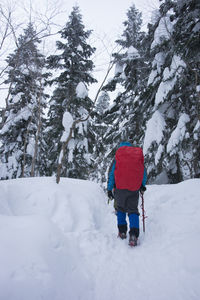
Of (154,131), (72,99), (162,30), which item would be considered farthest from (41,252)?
(72,99)

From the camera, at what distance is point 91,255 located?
9.80 ft

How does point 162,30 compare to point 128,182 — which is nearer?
point 128,182

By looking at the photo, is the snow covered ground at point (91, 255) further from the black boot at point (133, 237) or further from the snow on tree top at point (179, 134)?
the snow on tree top at point (179, 134)

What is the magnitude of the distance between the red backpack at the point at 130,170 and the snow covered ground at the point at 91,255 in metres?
1.18

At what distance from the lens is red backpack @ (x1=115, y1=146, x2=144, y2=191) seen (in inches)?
142

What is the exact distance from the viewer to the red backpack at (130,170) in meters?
3.62

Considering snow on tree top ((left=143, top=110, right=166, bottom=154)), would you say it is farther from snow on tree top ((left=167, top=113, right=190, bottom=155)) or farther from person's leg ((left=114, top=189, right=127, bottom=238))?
person's leg ((left=114, top=189, right=127, bottom=238))

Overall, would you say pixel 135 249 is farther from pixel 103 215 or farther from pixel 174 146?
pixel 174 146

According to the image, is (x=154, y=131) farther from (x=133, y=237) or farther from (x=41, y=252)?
(x=41, y=252)

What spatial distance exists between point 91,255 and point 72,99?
964 centimetres

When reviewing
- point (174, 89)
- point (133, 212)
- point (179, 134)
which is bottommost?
point (133, 212)

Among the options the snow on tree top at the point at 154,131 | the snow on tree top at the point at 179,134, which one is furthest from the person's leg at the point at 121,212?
the snow on tree top at the point at 154,131

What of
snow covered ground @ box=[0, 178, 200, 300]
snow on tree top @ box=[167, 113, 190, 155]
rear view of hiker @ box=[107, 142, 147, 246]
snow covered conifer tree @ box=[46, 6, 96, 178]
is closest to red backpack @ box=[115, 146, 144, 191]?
rear view of hiker @ box=[107, 142, 147, 246]

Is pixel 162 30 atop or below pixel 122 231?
atop
